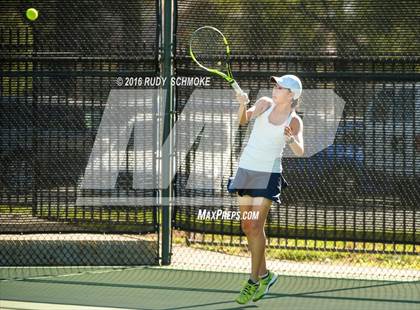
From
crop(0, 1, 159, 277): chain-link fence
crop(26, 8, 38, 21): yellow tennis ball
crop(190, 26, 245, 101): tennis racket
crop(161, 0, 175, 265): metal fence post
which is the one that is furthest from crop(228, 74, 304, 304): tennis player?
crop(26, 8, 38, 21): yellow tennis ball

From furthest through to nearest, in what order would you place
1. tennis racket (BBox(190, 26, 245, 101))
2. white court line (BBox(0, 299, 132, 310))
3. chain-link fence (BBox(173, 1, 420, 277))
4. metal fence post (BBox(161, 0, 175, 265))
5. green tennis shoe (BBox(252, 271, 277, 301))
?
metal fence post (BBox(161, 0, 175, 265)) < tennis racket (BBox(190, 26, 245, 101)) < chain-link fence (BBox(173, 1, 420, 277)) < green tennis shoe (BBox(252, 271, 277, 301)) < white court line (BBox(0, 299, 132, 310))

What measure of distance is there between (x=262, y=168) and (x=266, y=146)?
0.17 metres

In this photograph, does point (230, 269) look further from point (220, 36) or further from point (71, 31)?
point (71, 31)

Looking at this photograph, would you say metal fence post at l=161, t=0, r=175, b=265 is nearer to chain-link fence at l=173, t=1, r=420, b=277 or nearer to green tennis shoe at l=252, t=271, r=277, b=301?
chain-link fence at l=173, t=1, r=420, b=277

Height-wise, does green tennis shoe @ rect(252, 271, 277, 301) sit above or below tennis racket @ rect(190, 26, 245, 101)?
below

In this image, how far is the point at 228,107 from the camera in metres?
7.68

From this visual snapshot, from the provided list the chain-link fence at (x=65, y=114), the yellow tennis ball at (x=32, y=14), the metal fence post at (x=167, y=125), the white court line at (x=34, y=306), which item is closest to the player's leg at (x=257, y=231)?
the white court line at (x=34, y=306)

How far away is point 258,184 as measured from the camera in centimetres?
620

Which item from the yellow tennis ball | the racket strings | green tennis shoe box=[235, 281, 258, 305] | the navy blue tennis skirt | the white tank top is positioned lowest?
green tennis shoe box=[235, 281, 258, 305]

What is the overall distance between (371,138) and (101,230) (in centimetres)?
274

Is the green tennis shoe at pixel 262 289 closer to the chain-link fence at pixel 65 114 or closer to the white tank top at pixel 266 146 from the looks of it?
the white tank top at pixel 266 146

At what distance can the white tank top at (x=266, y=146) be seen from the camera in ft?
20.5

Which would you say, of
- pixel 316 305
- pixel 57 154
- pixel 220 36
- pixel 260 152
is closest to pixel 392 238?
pixel 316 305

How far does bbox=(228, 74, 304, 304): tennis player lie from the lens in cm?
621
